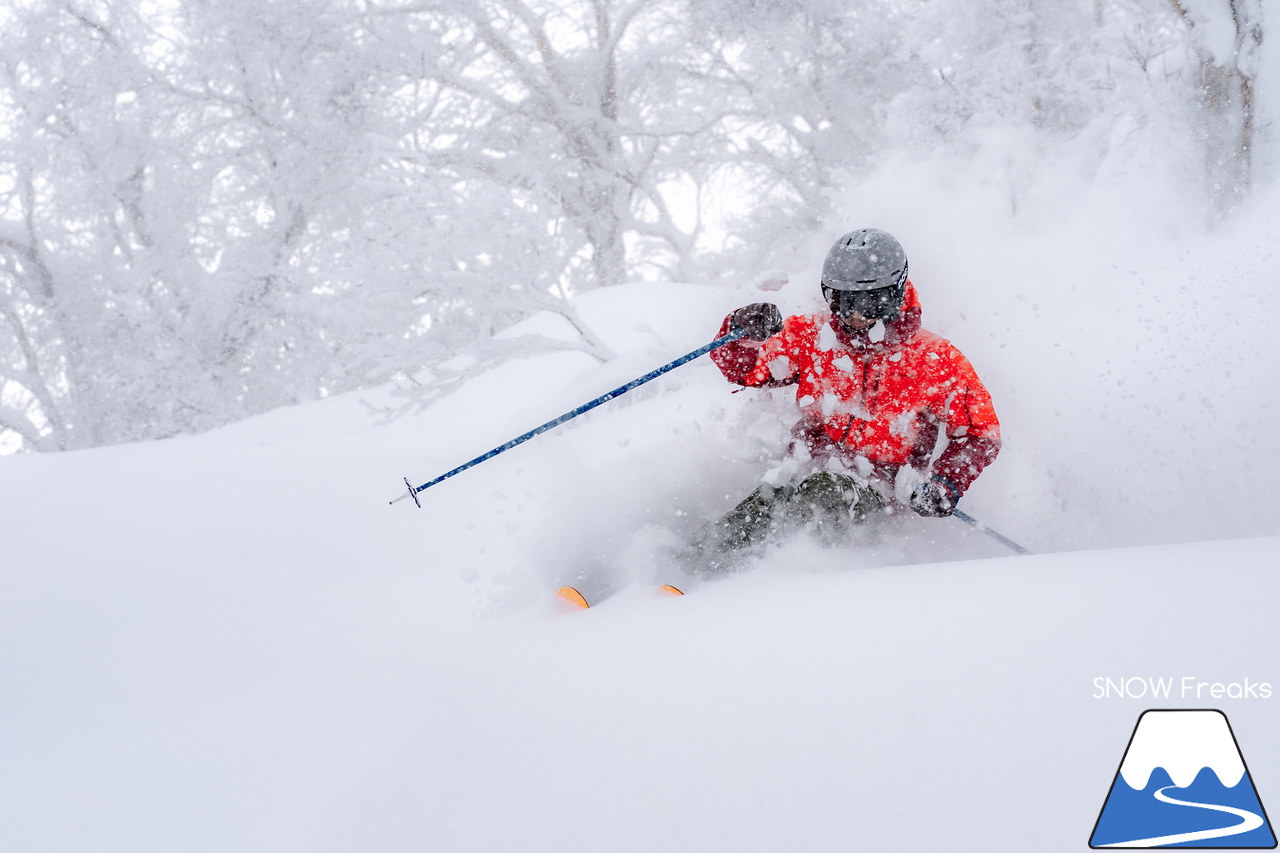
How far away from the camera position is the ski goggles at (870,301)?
3.05 meters

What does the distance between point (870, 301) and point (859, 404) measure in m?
0.52

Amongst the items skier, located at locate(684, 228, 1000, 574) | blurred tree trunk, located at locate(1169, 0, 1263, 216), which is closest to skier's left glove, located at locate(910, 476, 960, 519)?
skier, located at locate(684, 228, 1000, 574)

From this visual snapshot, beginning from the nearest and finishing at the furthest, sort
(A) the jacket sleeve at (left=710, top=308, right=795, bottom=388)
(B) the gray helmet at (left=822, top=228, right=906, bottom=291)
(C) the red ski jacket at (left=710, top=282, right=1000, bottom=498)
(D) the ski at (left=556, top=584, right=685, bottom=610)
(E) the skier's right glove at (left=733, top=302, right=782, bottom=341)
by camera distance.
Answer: (D) the ski at (left=556, top=584, right=685, bottom=610)
(B) the gray helmet at (left=822, top=228, right=906, bottom=291)
(C) the red ski jacket at (left=710, top=282, right=1000, bottom=498)
(E) the skier's right glove at (left=733, top=302, right=782, bottom=341)
(A) the jacket sleeve at (left=710, top=308, right=795, bottom=388)

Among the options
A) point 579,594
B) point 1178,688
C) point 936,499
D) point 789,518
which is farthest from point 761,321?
point 1178,688

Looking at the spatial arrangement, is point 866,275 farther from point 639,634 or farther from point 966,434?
point 639,634

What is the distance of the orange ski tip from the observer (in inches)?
104

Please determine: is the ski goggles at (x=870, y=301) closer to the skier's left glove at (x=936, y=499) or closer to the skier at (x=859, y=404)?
the skier at (x=859, y=404)

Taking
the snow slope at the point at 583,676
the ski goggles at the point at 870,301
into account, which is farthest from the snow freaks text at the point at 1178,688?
the ski goggles at the point at 870,301

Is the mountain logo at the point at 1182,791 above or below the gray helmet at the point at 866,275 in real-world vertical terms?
below

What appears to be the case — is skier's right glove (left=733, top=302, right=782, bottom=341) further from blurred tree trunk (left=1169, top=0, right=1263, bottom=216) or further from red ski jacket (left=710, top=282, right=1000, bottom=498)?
blurred tree trunk (left=1169, top=0, right=1263, bottom=216)

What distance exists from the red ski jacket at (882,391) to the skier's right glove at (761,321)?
4.5 inches

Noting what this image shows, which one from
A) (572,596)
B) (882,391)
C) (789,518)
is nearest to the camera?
(572,596)

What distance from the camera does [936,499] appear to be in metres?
2.98

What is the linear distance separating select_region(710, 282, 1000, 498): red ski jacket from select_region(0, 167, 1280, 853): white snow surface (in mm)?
390
